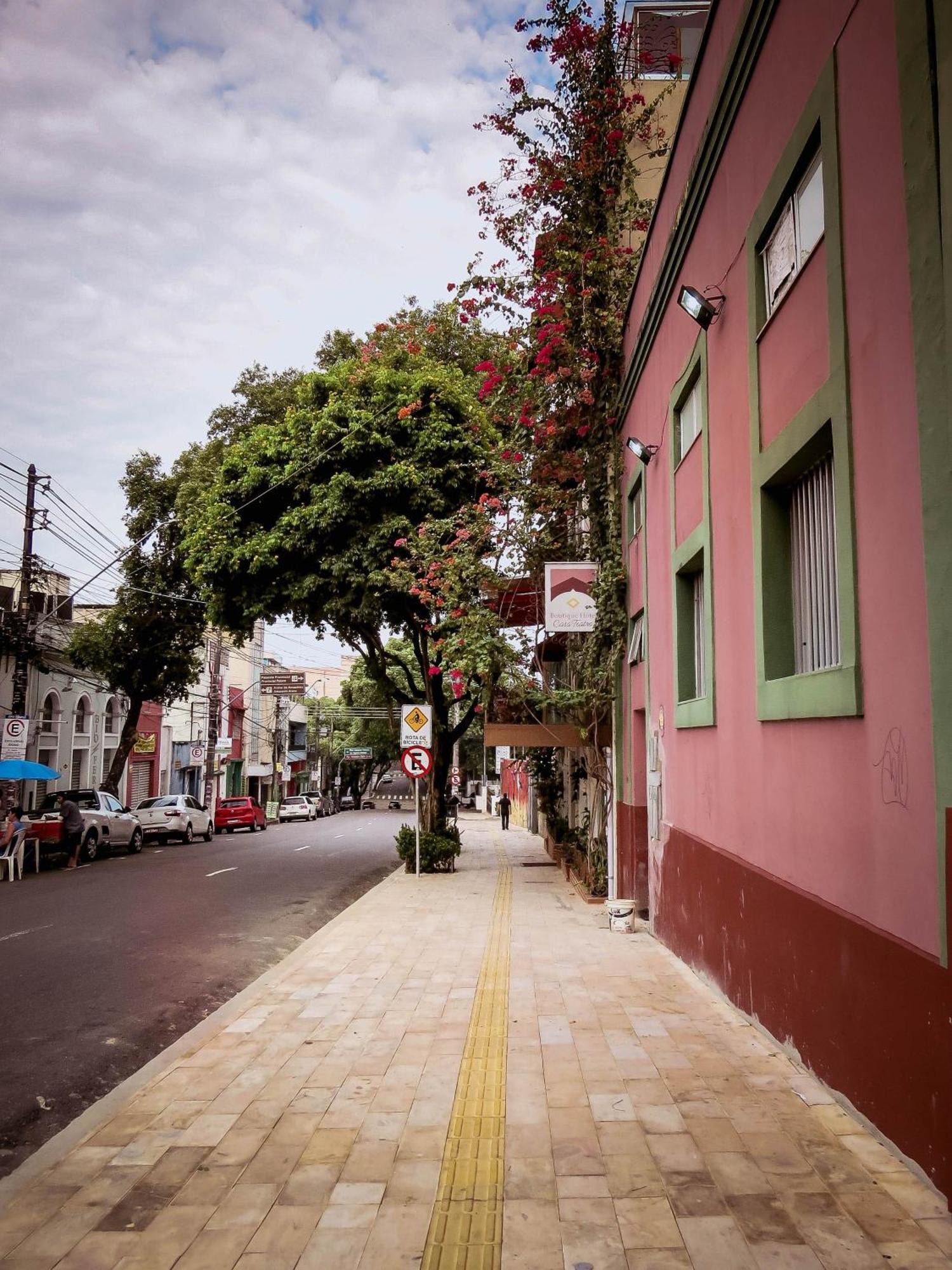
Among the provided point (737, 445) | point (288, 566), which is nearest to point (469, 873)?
point (288, 566)

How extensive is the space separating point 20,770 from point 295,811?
2924cm

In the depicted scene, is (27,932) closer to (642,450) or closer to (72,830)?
(642,450)

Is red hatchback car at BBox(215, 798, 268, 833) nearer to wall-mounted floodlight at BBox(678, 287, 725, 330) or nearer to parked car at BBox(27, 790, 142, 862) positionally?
parked car at BBox(27, 790, 142, 862)

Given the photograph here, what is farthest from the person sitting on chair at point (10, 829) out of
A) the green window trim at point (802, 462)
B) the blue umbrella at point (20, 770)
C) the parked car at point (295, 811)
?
the parked car at point (295, 811)

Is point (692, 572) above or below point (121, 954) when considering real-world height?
above

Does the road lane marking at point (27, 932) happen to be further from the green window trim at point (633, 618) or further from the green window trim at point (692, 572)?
the green window trim at point (692, 572)

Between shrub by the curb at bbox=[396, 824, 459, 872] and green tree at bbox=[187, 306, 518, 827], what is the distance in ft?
9.70

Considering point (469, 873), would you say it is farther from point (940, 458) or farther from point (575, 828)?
point (940, 458)

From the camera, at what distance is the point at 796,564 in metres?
6.25

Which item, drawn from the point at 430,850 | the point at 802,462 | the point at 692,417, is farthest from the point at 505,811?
the point at 802,462

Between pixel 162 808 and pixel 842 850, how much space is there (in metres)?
26.5

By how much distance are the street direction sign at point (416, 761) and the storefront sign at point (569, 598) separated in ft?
15.9

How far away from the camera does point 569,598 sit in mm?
12727

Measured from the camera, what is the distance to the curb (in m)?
4.26
